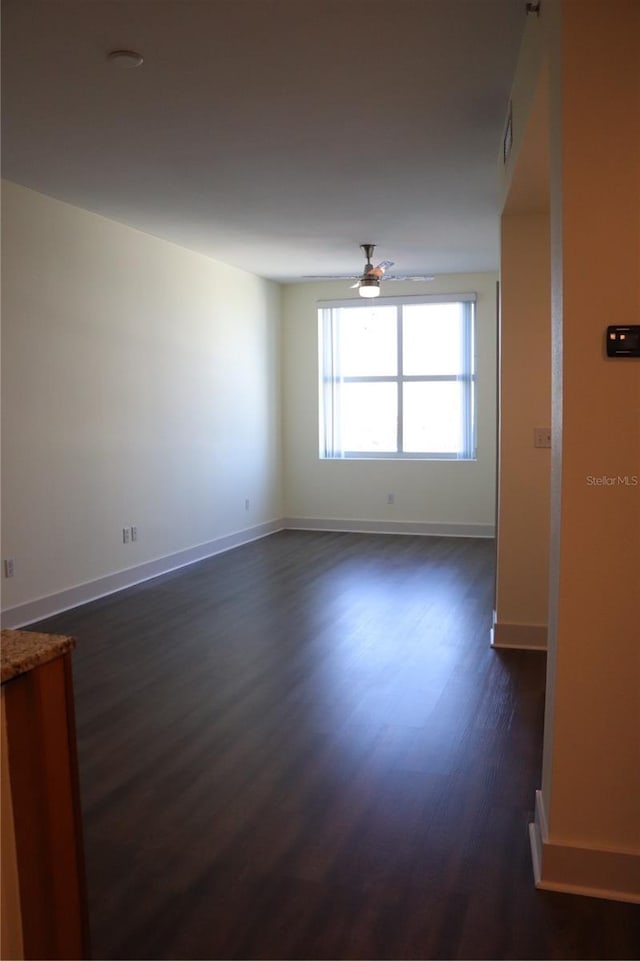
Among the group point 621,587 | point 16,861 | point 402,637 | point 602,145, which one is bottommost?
point 402,637

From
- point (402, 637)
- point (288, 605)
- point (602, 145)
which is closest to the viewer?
point (602, 145)

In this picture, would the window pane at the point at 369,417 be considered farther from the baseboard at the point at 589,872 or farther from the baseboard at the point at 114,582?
the baseboard at the point at 589,872

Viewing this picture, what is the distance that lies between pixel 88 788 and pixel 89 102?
2.86 m

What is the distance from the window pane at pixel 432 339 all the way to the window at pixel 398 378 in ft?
0.04

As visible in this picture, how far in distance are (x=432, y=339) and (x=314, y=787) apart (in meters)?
6.17

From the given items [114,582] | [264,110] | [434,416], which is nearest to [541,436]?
[264,110]

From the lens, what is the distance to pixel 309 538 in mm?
8062

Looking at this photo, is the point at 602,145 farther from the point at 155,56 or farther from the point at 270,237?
the point at 270,237

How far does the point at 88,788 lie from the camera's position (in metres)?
2.71

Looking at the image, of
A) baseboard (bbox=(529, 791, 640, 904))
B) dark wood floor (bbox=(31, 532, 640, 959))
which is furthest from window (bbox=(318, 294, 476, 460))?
baseboard (bbox=(529, 791, 640, 904))

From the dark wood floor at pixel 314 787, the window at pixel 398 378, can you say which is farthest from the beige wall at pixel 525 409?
the window at pixel 398 378

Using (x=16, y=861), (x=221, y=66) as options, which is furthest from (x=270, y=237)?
(x=16, y=861)

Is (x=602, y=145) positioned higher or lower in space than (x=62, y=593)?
higher

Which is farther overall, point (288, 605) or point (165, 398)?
point (165, 398)
